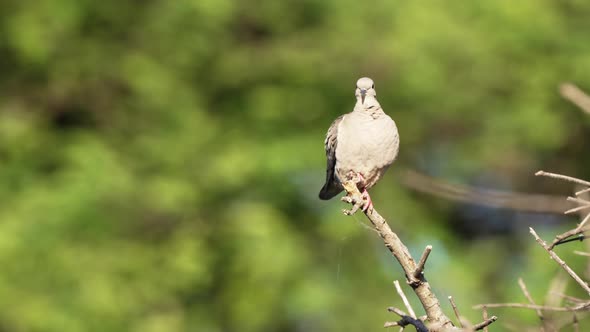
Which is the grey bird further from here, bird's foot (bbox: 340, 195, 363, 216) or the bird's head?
bird's foot (bbox: 340, 195, 363, 216)

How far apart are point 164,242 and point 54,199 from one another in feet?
4.96

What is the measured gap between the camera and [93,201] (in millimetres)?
8906

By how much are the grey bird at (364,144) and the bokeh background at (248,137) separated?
4493mm

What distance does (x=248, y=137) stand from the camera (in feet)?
32.7

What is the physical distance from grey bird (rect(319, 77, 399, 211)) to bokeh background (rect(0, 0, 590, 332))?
4.49m

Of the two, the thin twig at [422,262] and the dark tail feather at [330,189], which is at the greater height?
the dark tail feather at [330,189]

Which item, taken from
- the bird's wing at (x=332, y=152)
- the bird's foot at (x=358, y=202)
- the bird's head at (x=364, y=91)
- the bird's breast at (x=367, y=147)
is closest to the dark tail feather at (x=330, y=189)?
the bird's wing at (x=332, y=152)

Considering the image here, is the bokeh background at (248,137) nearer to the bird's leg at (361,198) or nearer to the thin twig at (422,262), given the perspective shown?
the bird's leg at (361,198)

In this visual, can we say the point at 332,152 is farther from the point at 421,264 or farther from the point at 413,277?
the point at 421,264

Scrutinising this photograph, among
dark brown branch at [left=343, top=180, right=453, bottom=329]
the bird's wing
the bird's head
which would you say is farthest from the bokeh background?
dark brown branch at [left=343, top=180, right=453, bottom=329]

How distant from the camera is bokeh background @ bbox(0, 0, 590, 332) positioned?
30.1 feet

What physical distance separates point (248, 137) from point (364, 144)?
5741 mm

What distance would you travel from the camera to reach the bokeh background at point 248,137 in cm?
918

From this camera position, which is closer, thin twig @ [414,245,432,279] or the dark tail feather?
thin twig @ [414,245,432,279]
